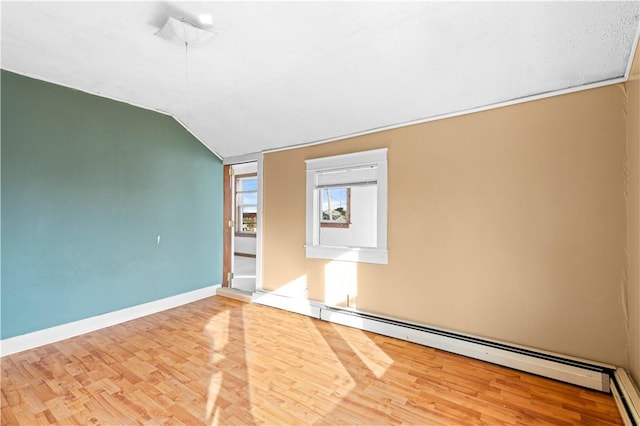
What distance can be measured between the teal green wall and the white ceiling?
1.26 ft

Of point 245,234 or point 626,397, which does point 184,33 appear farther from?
point 245,234

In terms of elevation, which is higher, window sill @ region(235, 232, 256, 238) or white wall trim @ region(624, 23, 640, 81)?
white wall trim @ region(624, 23, 640, 81)

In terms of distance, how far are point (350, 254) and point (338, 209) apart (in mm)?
1714

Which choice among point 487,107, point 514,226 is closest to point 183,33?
point 487,107

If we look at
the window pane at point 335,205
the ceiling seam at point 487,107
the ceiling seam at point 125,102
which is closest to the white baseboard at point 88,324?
the ceiling seam at point 125,102

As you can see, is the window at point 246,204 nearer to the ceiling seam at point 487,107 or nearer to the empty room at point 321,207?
the empty room at point 321,207

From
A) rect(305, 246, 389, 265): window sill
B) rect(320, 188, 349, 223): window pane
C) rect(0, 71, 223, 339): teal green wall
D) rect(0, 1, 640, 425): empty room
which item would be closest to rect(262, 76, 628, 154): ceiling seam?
rect(0, 1, 640, 425): empty room

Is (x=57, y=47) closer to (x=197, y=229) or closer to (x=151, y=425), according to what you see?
(x=197, y=229)

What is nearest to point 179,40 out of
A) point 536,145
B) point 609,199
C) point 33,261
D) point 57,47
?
point 57,47

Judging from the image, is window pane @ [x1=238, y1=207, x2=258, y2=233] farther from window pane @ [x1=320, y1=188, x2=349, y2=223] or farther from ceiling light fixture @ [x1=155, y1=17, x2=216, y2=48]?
ceiling light fixture @ [x1=155, y1=17, x2=216, y2=48]

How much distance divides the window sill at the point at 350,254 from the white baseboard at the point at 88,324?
1948 mm

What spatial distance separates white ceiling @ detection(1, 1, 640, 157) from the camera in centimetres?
187

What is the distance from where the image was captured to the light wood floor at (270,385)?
1.85m

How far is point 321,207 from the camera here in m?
3.90
